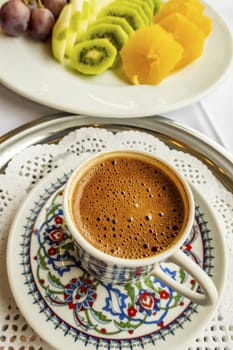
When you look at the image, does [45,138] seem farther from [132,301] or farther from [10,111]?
[132,301]

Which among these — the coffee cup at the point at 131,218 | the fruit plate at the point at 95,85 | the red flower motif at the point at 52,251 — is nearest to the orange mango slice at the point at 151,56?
the fruit plate at the point at 95,85

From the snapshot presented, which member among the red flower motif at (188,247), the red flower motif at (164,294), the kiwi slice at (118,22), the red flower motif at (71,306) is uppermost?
the kiwi slice at (118,22)

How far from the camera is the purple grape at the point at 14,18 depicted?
92cm

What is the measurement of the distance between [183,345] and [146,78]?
545mm

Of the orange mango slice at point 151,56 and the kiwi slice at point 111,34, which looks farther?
the kiwi slice at point 111,34

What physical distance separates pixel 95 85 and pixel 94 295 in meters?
0.46

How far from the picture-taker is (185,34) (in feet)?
3.05

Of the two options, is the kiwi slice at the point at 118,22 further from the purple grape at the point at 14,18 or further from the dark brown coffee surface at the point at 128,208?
the dark brown coffee surface at the point at 128,208

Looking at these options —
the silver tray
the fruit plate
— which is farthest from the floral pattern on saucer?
the fruit plate

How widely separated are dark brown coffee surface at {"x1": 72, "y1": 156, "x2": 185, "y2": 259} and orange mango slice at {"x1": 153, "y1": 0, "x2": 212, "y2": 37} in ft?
1.67

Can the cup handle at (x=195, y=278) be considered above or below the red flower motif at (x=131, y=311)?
above

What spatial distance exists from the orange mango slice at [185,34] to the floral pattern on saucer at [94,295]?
0.45 meters

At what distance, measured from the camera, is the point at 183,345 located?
1.69ft

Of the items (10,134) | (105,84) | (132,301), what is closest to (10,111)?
(10,134)
